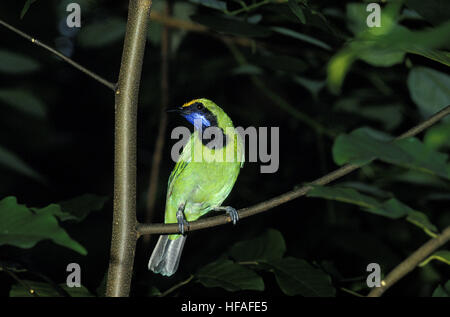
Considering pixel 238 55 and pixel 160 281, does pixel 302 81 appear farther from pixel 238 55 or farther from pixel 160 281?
pixel 160 281

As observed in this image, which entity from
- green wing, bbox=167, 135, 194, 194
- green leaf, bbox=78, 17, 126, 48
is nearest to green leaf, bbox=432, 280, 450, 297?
green wing, bbox=167, 135, 194, 194

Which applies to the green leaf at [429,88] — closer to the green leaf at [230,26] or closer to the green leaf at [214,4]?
the green leaf at [230,26]

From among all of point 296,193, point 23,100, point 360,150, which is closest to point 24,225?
point 296,193

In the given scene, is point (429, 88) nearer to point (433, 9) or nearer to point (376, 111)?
point (433, 9)

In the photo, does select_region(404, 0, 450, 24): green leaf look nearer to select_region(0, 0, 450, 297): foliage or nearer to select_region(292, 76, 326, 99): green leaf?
select_region(0, 0, 450, 297): foliage

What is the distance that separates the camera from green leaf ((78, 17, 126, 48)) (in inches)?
186

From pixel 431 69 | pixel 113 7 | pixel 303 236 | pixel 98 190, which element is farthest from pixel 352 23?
pixel 98 190

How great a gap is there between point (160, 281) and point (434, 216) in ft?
10.5

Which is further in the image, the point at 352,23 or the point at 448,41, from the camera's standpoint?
the point at 352,23

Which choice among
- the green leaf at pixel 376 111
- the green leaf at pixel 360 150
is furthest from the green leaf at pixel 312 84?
the green leaf at pixel 360 150

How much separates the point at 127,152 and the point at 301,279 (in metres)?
1.11

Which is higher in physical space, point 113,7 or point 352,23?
point 113,7

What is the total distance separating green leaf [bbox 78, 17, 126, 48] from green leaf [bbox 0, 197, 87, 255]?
3.34m

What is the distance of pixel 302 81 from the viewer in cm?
429
